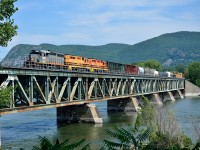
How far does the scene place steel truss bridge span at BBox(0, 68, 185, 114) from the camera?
42406 mm

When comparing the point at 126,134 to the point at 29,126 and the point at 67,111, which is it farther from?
the point at 67,111

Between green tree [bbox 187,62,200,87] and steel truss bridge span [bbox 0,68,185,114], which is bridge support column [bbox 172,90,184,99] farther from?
steel truss bridge span [bbox 0,68,185,114]

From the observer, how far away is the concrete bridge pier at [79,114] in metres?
64.1

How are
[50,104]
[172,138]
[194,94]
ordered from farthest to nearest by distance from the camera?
[194,94]
[50,104]
[172,138]

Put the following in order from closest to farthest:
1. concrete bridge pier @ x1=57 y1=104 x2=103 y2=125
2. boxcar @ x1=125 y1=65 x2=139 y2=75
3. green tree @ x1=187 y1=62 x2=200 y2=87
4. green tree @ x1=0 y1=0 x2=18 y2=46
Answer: green tree @ x1=0 y1=0 x2=18 y2=46, concrete bridge pier @ x1=57 y1=104 x2=103 y2=125, boxcar @ x1=125 y1=65 x2=139 y2=75, green tree @ x1=187 y1=62 x2=200 y2=87

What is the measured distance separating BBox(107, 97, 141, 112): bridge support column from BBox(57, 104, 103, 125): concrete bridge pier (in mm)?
26210

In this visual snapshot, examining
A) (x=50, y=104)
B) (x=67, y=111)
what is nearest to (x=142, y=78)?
(x=67, y=111)

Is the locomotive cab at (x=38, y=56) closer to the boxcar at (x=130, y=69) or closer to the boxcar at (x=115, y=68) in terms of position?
the boxcar at (x=115, y=68)

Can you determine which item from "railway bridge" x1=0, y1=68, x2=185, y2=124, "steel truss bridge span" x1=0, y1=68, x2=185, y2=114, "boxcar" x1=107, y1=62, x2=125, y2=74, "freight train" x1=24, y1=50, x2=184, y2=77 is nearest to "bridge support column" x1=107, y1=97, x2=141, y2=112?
"railway bridge" x1=0, y1=68, x2=185, y2=124

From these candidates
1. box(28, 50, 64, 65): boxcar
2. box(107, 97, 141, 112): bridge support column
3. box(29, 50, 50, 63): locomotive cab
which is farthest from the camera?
box(107, 97, 141, 112): bridge support column

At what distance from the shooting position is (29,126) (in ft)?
198

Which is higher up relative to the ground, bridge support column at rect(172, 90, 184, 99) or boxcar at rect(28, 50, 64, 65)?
boxcar at rect(28, 50, 64, 65)

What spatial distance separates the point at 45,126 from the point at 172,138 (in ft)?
106

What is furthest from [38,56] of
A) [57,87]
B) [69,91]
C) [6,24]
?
[6,24]
